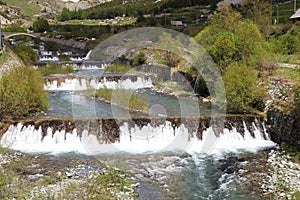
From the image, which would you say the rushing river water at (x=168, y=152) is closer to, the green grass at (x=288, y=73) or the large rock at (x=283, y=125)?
the large rock at (x=283, y=125)

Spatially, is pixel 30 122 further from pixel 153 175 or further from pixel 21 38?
pixel 21 38

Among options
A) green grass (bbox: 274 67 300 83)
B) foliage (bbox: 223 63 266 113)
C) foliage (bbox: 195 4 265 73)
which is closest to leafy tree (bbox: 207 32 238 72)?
foliage (bbox: 195 4 265 73)

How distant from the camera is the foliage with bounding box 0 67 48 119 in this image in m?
19.3

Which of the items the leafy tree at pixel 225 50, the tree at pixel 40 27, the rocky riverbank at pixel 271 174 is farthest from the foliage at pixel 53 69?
the tree at pixel 40 27

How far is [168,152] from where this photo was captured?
669 inches

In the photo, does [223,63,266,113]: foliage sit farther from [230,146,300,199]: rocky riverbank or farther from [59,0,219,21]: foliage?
[59,0,219,21]: foliage

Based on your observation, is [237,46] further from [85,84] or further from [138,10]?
[138,10]

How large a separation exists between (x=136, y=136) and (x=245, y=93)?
22.8 feet

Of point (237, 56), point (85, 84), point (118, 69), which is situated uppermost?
point (118, 69)

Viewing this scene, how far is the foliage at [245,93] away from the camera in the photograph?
68.6ft

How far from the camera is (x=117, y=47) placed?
5403cm

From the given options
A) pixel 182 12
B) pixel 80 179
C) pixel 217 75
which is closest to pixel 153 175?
pixel 80 179

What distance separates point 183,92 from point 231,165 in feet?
48.9

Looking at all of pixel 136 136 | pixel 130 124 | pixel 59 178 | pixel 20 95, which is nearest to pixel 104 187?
pixel 59 178
